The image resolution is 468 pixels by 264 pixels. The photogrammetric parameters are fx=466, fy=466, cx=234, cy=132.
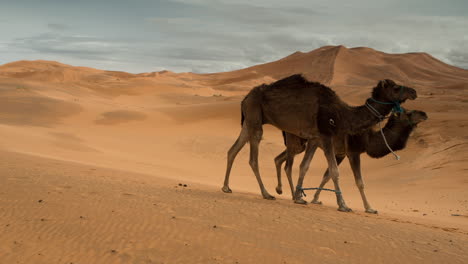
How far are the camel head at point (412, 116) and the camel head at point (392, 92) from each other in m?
0.30

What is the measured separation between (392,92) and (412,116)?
0.67m

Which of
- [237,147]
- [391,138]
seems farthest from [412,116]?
[237,147]

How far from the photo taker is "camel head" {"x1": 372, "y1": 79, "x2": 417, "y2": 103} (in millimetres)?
9094

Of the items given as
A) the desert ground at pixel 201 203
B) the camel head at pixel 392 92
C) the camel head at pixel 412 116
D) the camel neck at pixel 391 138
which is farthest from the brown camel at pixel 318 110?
the desert ground at pixel 201 203

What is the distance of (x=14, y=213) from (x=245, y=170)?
1312 centimetres

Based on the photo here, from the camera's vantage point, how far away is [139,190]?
8.89 m

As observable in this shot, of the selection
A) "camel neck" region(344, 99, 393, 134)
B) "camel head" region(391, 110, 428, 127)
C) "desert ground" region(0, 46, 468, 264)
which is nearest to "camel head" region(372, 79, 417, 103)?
"camel neck" region(344, 99, 393, 134)

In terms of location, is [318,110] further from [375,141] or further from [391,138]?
[391,138]

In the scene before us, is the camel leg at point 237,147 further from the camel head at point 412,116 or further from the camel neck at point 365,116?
the camel head at point 412,116

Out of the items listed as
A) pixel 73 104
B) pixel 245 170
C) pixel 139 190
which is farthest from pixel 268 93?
pixel 73 104

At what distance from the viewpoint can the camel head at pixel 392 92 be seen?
29.8 ft

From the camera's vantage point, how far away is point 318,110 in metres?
9.20

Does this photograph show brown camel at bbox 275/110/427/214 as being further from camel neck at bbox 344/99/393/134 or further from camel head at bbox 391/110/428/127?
camel neck at bbox 344/99/393/134

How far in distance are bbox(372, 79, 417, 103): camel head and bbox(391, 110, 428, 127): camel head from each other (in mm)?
305
